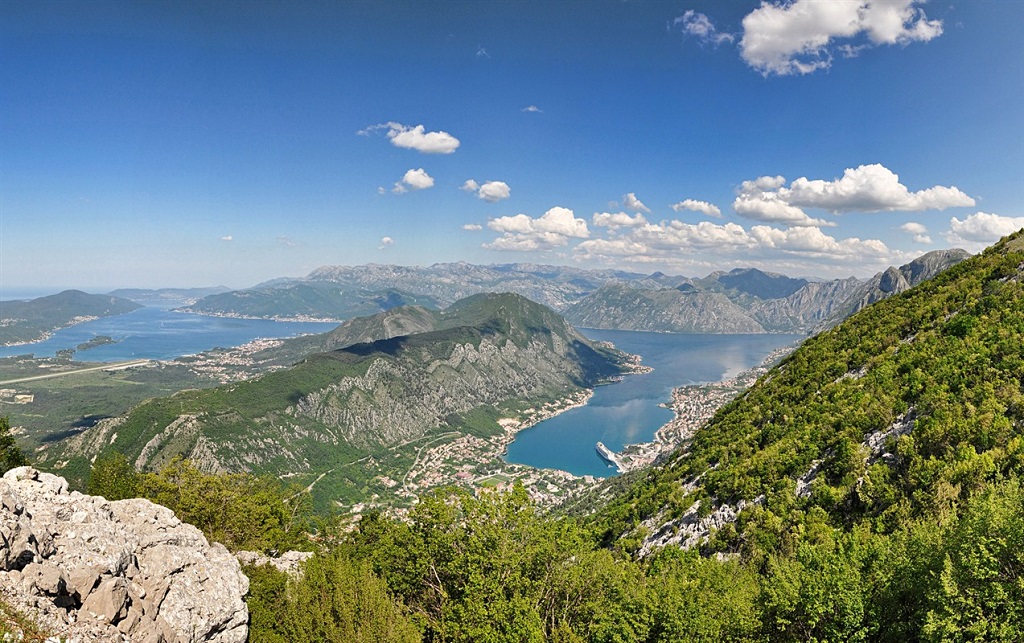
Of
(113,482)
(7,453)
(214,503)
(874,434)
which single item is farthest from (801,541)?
(7,453)

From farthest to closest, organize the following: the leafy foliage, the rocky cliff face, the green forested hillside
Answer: the leafy foliage, the rocky cliff face, the green forested hillside

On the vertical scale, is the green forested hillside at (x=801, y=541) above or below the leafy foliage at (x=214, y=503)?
above

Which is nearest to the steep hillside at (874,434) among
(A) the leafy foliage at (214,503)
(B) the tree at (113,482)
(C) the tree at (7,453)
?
(A) the leafy foliage at (214,503)

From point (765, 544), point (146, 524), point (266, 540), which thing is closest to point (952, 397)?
point (765, 544)

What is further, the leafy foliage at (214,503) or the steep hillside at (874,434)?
the leafy foliage at (214,503)

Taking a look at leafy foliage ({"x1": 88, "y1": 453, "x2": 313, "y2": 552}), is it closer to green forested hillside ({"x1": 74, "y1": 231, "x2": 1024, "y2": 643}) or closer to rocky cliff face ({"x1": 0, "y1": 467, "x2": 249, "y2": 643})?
green forested hillside ({"x1": 74, "y1": 231, "x2": 1024, "y2": 643})

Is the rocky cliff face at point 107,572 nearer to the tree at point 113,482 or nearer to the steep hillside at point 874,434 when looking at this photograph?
the steep hillside at point 874,434

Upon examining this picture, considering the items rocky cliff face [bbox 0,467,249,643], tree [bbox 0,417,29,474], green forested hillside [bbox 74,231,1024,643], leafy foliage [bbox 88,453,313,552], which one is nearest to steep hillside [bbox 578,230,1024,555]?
green forested hillside [bbox 74,231,1024,643]
